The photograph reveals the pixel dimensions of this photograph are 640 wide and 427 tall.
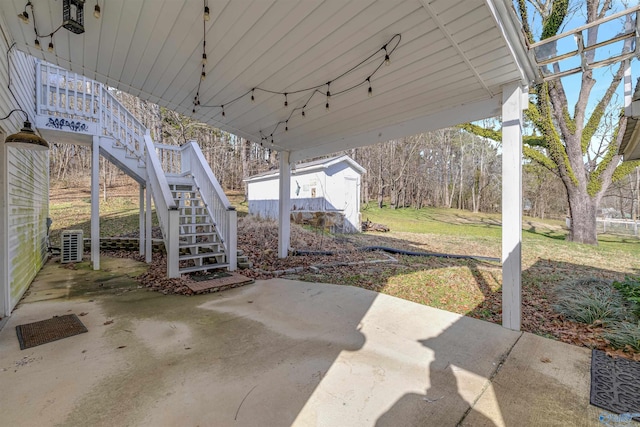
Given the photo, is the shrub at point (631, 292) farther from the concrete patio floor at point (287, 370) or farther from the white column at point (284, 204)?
the white column at point (284, 204)

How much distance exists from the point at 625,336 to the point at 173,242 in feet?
18.9

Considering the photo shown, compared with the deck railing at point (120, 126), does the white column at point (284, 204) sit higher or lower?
lower

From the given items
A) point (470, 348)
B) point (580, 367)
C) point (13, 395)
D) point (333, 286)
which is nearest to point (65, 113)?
point (13, 395)

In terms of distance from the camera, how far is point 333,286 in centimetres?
462

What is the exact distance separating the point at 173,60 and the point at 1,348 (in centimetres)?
340

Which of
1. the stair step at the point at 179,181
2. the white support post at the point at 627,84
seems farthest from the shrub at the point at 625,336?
the stair step at the point at 179,181

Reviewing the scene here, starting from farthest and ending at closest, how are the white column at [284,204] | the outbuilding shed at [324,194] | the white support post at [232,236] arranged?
the outbuilding shed at [324,194]
the white column at [284,204]
the white support post at [232,236]

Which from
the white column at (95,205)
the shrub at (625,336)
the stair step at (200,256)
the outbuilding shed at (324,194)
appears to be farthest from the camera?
the outbuilding shed at (324,194)

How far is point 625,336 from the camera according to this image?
266 cm

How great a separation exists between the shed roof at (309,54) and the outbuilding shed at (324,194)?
7643 millimetres

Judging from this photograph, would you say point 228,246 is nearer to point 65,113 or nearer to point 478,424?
point 65,113

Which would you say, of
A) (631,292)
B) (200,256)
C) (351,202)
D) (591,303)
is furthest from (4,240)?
(351,202)

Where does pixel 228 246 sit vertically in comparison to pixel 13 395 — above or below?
above

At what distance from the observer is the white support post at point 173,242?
184 inches
